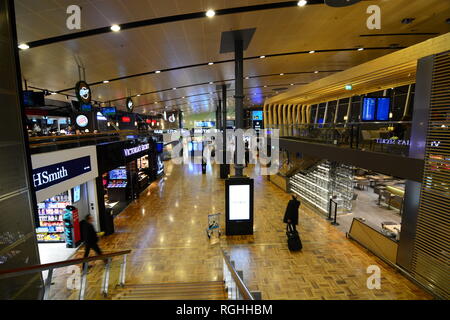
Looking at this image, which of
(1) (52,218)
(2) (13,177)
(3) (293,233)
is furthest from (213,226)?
(1) (52,218)

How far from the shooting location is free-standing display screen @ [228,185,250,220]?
716 centimetres

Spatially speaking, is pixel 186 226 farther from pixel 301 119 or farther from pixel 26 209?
pixel 301 119

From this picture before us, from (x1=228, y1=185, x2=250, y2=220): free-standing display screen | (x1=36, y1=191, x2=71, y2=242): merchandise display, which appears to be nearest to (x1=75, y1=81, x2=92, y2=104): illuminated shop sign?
(x1=36, y1=191, x2=71, y2=242): merchandise display

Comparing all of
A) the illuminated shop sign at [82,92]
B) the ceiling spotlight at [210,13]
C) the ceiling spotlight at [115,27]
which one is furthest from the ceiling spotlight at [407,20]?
the illuminated shop sign at [82,92]

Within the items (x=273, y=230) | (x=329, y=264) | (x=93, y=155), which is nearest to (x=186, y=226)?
(x=273, y=230)

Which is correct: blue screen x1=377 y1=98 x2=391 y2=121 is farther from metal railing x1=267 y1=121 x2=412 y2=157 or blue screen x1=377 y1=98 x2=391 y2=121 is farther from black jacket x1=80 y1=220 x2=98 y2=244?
black jacket x1=80 y1=220 x2=98 y2=244

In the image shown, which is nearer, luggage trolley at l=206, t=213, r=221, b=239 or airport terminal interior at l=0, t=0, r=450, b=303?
airport terminal interior at l=0, t=0, r=450, b=303

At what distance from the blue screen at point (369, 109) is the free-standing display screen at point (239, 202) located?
4.40 m

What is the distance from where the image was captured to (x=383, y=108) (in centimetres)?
738

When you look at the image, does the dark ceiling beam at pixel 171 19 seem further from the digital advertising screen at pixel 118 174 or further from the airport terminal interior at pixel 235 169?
the digital advertising screen at pixel 118 174

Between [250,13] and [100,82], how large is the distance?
7.73 meters

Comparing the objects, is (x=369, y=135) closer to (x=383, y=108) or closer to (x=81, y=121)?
(x=383, y=108)

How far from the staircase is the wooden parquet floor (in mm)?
409
